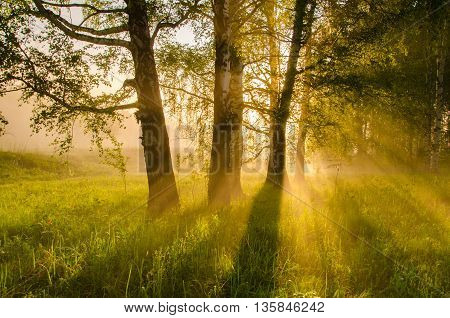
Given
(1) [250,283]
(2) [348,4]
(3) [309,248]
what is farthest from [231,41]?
(1) [250,283]

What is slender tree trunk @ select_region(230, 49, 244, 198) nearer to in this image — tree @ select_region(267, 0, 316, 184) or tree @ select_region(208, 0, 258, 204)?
tree @ select_region(208, 0, 258, 204)

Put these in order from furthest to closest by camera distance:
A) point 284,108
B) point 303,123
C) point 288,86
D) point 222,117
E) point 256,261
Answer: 1. point 303,123
2. point 288,86
3. point 284,108
4. point 222,117
5. point 256,261

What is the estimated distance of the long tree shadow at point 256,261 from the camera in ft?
14.1

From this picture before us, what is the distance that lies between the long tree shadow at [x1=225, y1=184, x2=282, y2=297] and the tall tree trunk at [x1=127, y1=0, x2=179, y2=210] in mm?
2422

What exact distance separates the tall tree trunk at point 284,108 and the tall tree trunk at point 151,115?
3134mm

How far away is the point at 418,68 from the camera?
85.0ft

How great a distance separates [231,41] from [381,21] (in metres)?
4.05

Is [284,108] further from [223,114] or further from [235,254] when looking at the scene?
[235,254]

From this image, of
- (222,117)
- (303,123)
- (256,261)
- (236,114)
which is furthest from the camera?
(303,123)

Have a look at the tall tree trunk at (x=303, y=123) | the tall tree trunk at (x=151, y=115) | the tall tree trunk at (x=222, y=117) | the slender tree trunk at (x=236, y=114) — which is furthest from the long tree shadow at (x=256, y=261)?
the tall tree trunk at (x=303, y=123)

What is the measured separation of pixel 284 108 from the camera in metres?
10.0

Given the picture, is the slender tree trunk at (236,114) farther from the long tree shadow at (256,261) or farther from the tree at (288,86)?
the long tree shadow at (256,261)

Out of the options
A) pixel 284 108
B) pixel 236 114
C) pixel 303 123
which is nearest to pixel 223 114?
pixel 236 114

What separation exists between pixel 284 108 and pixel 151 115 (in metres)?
3.75
